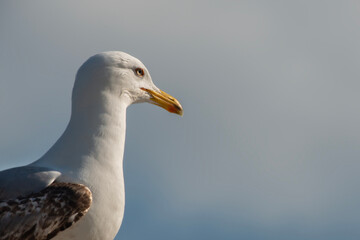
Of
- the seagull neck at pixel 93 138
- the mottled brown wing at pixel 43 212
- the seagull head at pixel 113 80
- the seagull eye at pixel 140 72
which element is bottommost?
the mottled brown wing at pixel 43 212

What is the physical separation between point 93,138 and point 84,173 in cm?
49

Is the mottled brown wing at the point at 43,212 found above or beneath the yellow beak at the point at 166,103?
beneath

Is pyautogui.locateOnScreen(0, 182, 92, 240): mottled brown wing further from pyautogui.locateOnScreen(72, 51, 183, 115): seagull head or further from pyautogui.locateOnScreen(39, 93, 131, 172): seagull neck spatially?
pyautogui.locateOnScreen(72, 51, 183, 115): seagull head

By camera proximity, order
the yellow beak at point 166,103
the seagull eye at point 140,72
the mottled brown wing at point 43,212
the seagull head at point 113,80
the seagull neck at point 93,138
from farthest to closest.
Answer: the yellow beak at point 166,103 → the seagull eye at point 140,72 → the seagull head at point 113,80 → the seagull neck at point 93,138 → the mottled brown wing at point 43,212

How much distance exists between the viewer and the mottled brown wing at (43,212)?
25.3ft

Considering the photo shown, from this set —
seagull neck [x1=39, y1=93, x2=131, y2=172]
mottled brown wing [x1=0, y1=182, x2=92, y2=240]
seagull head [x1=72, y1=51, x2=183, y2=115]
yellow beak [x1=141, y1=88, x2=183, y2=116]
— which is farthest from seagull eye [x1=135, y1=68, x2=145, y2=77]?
mottled brown wing [x1=0, y1=182, x2=92, y2=240]

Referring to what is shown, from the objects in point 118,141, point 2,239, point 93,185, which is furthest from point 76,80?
point 2,239

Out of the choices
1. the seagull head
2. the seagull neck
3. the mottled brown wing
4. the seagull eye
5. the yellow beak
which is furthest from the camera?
the yellow beak

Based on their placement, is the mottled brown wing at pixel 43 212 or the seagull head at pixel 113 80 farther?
the seagull head at pixel 113 80

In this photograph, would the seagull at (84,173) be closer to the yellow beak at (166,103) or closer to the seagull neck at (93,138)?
the seagull neck at (93,138)

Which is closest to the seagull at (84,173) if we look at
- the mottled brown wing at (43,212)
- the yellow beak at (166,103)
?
the mottled brown wing at (43,212)

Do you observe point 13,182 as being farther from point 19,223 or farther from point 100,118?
point 100,118

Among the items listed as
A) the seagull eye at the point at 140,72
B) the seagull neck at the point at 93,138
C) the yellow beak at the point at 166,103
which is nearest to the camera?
the seagull neck at the point at 93,138

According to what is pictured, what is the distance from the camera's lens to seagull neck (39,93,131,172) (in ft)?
27.4
